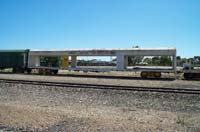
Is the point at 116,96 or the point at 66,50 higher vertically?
the point at 66,50

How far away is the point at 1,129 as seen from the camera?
26.2ft

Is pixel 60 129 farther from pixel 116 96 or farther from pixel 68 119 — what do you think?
pixel 116 96

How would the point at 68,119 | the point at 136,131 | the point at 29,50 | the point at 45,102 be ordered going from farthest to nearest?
1. the point at 29,50
2. the point at 45,102
3. the point at 68,119
4. the point at 136,131

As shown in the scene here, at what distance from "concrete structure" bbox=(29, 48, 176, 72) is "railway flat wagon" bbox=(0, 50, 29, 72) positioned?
958mm

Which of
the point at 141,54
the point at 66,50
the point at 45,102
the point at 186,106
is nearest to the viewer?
the point at 186,106

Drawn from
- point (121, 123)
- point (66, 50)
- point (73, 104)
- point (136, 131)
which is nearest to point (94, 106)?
point (73, 104)

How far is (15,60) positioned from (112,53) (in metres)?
16.0

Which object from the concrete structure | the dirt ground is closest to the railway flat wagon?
the concrete structure

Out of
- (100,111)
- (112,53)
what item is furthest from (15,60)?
(100,111)

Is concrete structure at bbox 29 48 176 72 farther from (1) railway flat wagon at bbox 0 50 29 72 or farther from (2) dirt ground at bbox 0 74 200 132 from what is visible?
(2) dirt ground at bbox 0 74 200 132

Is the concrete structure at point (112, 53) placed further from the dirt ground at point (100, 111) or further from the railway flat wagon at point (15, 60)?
the dirt ground at point (100, 111)

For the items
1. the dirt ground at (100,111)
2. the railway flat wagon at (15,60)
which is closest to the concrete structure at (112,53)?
the railway flat wagon at (15,60)

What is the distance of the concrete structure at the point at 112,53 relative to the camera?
31.5 metres

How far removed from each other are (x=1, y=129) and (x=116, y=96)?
302 inches
